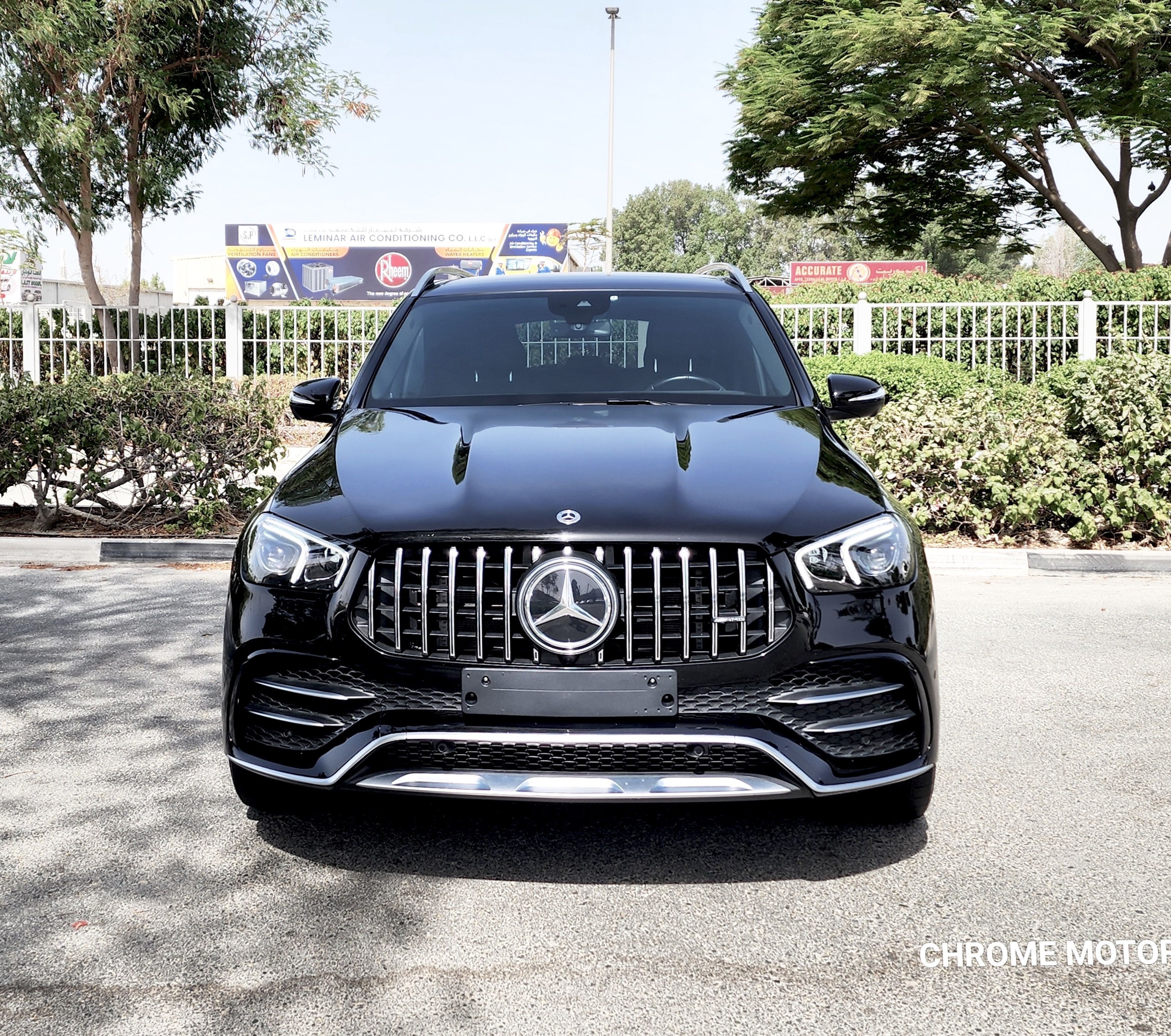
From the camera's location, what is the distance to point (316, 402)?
15.8 feet

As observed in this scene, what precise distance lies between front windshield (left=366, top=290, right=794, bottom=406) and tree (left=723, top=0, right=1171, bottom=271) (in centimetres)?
2267

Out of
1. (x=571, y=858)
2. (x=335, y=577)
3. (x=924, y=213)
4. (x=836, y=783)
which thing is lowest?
(x=571, y=858)

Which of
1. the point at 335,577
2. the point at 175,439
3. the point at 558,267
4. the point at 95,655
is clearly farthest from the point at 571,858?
the point at 558,267

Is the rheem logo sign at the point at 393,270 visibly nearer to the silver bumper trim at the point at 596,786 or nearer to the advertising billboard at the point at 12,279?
the advertising billboard at the point at 12,279

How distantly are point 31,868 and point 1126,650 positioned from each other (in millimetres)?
5018

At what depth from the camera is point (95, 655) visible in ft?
20.0

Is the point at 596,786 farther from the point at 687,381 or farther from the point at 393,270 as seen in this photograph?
the point at 393,270

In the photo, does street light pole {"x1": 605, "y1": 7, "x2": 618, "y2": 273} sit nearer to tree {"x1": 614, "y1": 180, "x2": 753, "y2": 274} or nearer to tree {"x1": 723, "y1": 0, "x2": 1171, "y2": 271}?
tree {"x1": 723, "y1": 0, "x2": 1171, "y2": 271}

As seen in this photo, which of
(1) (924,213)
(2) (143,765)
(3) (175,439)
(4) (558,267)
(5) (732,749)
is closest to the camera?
(5) (732,749)

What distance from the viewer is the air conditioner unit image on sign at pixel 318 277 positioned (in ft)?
170

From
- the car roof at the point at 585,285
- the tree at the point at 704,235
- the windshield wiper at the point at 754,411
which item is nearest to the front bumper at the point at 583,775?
the windshield wiper at the point at 754,411

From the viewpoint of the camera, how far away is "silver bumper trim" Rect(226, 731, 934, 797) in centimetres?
315

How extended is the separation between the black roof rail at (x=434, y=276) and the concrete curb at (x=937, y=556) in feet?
12.1

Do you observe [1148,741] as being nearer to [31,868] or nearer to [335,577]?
[335,577]
